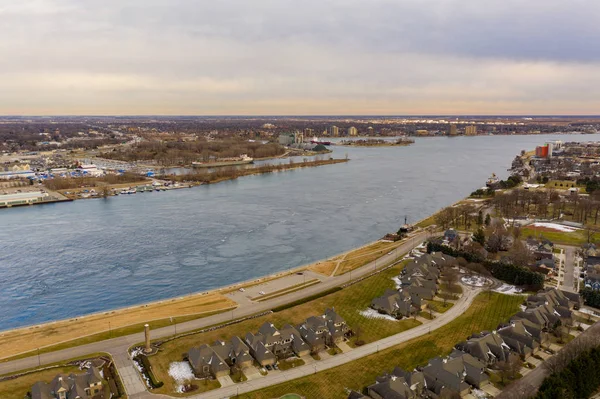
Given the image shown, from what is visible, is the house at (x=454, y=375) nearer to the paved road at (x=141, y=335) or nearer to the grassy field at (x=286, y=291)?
the paved road at (x=141, y=335)

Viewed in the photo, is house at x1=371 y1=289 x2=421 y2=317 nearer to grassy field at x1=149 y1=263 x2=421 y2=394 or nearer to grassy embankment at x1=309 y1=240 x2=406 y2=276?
grassy field at x1=149 y1=263 x2=421 y2=394

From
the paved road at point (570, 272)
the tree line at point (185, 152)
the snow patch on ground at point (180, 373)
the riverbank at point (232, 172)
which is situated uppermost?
the tree line at point (185, 152)

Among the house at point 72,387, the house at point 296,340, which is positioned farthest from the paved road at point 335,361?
the house at point 72,387

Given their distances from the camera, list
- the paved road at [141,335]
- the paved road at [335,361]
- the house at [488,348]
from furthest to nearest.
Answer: the paved road at [141,335]
the house at [488,348]
the paved road at [335,361]

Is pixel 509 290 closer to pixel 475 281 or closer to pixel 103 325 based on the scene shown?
pixel 475 281

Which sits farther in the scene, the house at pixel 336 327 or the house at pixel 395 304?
the house at pixel 395 304

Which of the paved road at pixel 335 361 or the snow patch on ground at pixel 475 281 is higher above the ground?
the snow patch on ground at pixel 475 281

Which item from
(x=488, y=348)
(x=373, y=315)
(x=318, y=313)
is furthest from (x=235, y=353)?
(x=488, y=348)

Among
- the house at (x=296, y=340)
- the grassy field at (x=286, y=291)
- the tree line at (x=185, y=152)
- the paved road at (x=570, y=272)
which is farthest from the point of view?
the tree line at (x=185, y=152)
